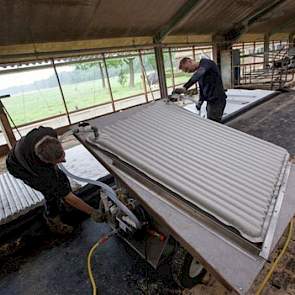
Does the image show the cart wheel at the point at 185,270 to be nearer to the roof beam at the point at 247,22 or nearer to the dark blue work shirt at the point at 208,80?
the dark blue work shirt at the point at 208,80

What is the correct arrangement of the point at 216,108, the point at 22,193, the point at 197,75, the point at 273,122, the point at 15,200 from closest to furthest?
the point at 15,200 → the point at 22,193 → the point at 197,75 → the point at 216,108 → the point at 273,122

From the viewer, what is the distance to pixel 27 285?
1445 millimetres

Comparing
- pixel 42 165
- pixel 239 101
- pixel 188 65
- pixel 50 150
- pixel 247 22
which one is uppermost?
pixel 247 22

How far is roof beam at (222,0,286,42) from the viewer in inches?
247

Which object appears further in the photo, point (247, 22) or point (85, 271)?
point (247, 22)

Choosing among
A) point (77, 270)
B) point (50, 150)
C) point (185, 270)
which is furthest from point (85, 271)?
point (50, 150)

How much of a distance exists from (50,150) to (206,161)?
2.96 feet

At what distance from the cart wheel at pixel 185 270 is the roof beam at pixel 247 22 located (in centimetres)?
752

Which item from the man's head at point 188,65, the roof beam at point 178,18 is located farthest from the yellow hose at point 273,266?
the roof beam at point 178,18

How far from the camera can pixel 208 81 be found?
2.75 metres

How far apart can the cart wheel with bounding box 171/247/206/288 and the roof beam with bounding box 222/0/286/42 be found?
7.52m

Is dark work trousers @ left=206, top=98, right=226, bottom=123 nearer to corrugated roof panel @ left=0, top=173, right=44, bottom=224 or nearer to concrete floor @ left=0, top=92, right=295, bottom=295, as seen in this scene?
concrete floor @ left=0, top=92, right=295, bottom=295

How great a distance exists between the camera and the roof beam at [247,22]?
6.28 meters

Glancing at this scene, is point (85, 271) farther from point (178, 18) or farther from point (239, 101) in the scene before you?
point (178, 18)
